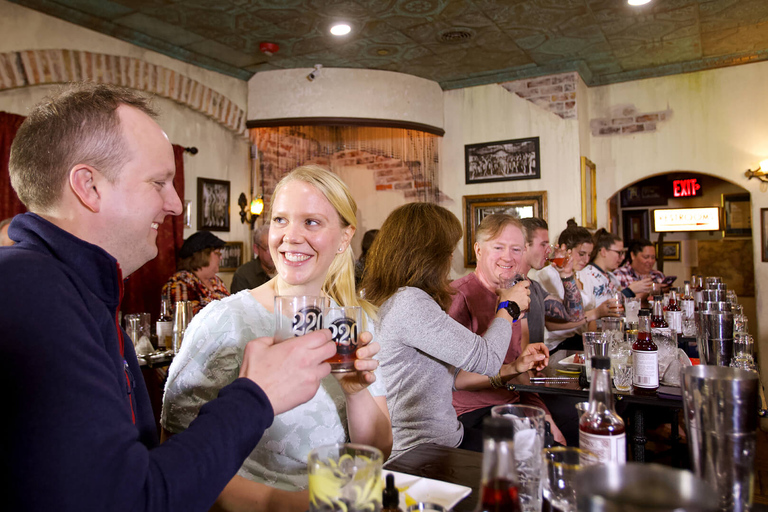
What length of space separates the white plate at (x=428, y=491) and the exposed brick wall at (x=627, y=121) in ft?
19.6

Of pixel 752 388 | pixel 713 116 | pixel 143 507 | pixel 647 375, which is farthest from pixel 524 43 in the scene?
pixel 143 507

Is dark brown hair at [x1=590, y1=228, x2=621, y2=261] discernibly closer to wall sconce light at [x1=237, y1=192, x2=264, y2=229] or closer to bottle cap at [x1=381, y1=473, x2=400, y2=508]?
Answer: wall sconce light at [x1=237, y1=192, x2=264, y2=229]

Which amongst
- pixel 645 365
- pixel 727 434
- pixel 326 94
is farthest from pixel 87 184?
pixel 326 94

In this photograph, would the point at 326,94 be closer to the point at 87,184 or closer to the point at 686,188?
the point at 87,184

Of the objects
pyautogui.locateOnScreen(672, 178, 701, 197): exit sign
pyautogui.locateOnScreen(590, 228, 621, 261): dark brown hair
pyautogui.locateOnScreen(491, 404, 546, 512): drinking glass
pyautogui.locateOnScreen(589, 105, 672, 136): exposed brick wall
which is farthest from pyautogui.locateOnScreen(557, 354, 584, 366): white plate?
pyautogui.locateOnScreen(672, 178, 701, 197): exit sign

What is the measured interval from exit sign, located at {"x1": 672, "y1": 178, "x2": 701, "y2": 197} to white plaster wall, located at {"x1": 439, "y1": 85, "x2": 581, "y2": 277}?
3344 millimetres

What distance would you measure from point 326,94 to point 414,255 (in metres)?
3.90

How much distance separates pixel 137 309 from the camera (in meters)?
4.57

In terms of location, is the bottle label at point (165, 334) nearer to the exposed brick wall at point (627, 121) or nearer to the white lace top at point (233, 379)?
the white lace top at point (233, 379)

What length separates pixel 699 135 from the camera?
582 cm

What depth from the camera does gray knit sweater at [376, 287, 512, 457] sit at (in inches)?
77.4

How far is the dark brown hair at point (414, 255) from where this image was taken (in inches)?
82.8

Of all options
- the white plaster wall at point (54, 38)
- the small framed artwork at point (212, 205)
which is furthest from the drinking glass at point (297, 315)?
the small framed artwork at point (212, 205)

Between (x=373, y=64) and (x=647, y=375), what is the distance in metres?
4.38
